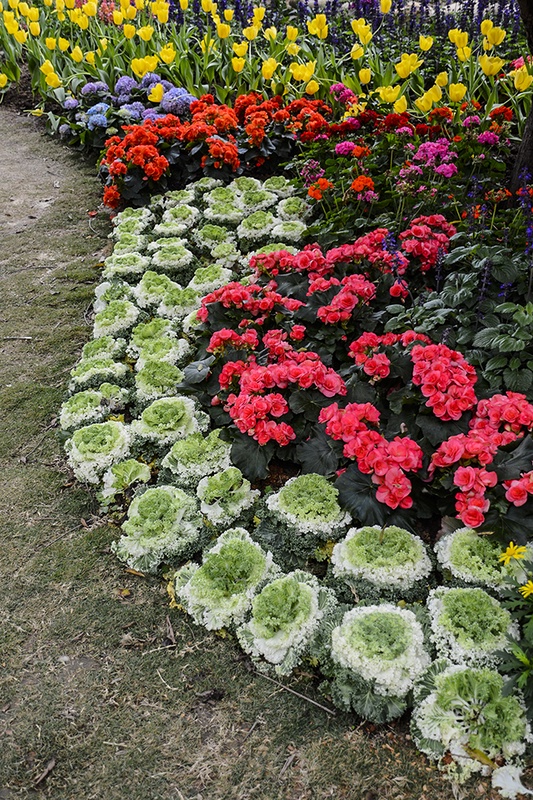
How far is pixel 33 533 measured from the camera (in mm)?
2877

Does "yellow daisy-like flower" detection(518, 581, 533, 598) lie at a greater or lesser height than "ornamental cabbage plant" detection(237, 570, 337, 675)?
greater

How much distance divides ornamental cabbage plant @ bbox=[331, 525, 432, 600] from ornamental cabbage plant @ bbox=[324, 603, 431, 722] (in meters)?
0.19

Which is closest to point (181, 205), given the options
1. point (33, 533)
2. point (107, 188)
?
point (107, 188)

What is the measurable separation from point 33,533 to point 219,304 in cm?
147

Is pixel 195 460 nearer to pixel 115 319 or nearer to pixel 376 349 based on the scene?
pixel 376 349

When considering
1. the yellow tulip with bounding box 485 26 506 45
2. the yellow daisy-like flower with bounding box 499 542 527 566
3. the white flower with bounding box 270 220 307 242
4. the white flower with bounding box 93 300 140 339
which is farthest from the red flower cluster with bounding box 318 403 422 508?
the yellow tulip with bounding box 485 26 506 45

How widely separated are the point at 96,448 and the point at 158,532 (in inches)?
24.5

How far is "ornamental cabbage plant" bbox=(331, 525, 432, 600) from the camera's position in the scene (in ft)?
7.89

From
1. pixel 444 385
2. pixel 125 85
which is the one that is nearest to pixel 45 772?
pixel 444 385

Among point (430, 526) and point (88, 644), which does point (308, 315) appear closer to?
point (430, 526)

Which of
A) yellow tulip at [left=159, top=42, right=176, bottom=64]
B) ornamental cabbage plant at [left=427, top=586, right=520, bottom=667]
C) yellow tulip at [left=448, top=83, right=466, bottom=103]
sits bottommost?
ornamental cabbage plant at [left=427, top=586, right=520, bottom=667]

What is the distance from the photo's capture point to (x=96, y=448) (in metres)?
3.07

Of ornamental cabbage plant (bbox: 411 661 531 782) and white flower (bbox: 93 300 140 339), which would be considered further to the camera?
white flower (bbox: 93 300 140 339)

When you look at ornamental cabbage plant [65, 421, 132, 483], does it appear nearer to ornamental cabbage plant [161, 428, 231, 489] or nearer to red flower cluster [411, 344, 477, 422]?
ornamental cabbage plant [161, 428, 231, 489]
